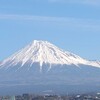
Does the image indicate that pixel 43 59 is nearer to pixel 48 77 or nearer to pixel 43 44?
pixel 43 44

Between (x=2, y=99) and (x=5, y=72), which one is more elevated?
(x=5, y=72)

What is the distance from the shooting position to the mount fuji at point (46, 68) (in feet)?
468

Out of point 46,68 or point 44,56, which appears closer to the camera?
point 46,68

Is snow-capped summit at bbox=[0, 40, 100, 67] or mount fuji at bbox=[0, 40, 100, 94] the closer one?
mount fuji at bbox=[0, 40, 100, 94]

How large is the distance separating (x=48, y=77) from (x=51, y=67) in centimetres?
805

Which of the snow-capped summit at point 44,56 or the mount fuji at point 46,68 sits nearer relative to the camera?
the mount fuji at point 46,68

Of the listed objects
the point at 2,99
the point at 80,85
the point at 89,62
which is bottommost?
the point at 2,99

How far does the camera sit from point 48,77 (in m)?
146

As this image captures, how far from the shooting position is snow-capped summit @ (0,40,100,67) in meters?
154

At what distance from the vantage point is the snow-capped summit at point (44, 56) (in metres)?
154

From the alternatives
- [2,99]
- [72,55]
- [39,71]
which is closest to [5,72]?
[39,71]

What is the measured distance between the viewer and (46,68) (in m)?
154

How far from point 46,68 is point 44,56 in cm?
559

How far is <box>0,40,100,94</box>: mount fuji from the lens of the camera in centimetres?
14275
